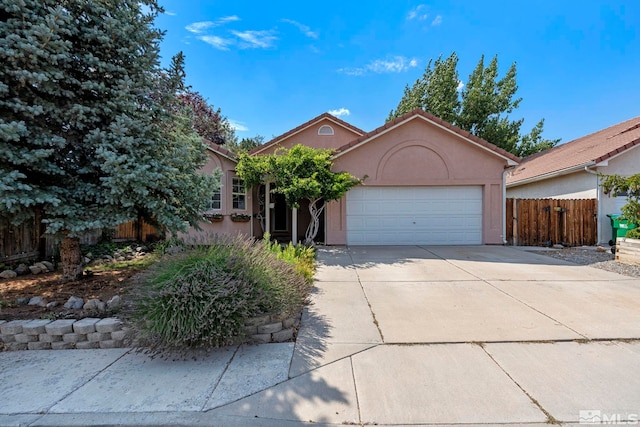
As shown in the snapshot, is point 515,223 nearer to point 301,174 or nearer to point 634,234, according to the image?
point 634,234

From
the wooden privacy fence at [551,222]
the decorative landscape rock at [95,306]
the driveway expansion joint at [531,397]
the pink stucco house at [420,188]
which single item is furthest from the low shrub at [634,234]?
the decorative landscape rock at [95,306]

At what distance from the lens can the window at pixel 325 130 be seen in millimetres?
14516

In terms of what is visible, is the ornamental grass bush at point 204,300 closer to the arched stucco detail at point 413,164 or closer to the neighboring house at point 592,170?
the arched stucco detail at point 413,164

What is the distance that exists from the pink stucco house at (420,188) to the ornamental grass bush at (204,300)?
6959 millimetres

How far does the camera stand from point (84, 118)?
14.2 feet

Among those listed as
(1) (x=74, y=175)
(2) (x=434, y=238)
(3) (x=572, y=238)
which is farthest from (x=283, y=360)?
(3) (x=572, y=238)

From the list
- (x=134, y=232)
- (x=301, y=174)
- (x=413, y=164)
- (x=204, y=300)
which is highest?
(x=413, y=164)

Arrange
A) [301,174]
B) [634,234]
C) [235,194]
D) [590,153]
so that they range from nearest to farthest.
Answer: [634,234] → [301,174] → [235,194] → [590,153]

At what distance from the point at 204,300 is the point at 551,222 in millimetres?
12771

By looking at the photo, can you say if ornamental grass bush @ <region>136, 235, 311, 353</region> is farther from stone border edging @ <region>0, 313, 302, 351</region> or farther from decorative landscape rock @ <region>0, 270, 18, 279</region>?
decorative landscape rock @ <region>0, 270, 18, 279</region>

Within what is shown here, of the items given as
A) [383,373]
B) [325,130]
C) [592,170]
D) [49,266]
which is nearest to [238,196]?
[325,130]

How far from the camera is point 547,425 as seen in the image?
2.25m

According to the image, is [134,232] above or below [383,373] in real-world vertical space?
above

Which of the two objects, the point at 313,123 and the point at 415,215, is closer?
the point at 415,215
